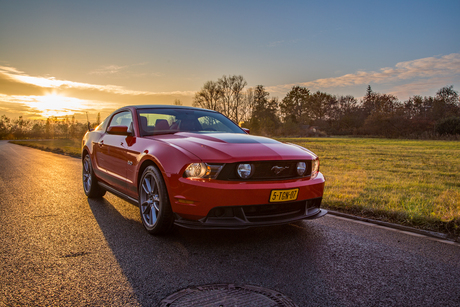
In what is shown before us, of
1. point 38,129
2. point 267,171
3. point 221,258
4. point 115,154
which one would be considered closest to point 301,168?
point 267,171

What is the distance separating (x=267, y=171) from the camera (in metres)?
3.54

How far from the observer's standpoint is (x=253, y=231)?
4156 mm

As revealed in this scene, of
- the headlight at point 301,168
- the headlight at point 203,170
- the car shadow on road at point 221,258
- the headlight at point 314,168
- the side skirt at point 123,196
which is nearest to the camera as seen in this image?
the car shadow on road at point 221,258

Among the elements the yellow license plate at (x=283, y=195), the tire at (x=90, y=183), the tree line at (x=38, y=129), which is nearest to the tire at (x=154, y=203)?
the yellow license plate at (x=283, y=195)

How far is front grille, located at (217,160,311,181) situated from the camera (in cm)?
339

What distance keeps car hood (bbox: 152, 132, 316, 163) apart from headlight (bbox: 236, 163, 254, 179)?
7 centimetres

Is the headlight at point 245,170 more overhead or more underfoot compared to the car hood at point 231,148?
more underfoot

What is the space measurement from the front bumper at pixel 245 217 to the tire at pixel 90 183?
2.95m

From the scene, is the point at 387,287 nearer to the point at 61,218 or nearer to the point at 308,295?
the point at 308,295

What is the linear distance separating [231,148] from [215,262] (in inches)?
45.7

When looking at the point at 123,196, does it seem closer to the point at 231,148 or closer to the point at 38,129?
the point at 231,148

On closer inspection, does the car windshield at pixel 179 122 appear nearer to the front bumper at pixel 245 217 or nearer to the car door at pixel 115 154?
the car door at pixel 115 154

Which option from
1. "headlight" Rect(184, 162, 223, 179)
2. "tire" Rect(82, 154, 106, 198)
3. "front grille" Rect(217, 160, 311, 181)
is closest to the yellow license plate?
"front grille" Rect(217, 160, 311, 181)

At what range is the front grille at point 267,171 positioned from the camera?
339 cm
